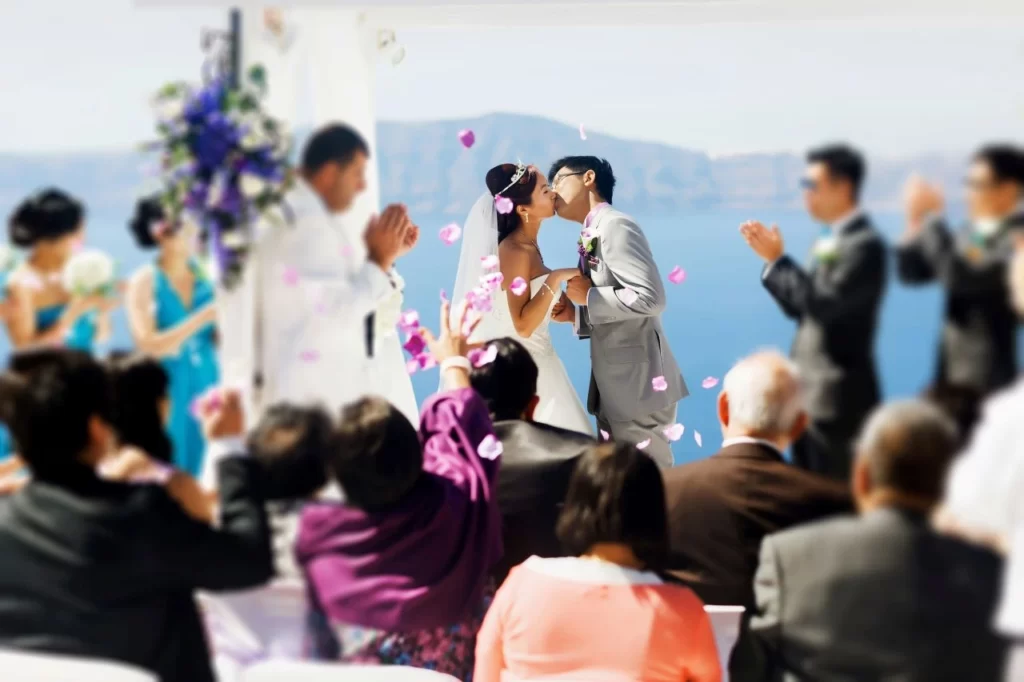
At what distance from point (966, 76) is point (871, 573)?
1229 mm

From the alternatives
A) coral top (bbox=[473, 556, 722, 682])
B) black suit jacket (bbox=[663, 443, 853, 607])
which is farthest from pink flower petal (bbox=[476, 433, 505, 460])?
black suit jacket (bbox=[663, 443, 853, 607])

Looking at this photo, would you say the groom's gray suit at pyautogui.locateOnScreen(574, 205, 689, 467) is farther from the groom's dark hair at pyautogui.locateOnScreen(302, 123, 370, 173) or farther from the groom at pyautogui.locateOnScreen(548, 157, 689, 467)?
the groom's dark hair at pyautogui.locateOnScreen(302, 123, 370, 173)

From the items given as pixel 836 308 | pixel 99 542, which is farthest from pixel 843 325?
pixel 99 542

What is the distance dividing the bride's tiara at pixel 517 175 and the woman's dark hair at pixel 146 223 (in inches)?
36.1

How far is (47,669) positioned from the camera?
2670mm

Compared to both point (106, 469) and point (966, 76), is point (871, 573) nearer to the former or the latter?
point (966, 76)

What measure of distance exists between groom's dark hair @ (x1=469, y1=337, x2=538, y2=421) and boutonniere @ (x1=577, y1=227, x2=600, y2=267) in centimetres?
31

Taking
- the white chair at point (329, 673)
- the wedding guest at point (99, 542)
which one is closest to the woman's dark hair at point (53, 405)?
the wedding guest at point (99, 542)

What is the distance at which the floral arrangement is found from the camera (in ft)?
8.81

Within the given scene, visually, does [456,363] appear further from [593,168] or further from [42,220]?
[42,220]

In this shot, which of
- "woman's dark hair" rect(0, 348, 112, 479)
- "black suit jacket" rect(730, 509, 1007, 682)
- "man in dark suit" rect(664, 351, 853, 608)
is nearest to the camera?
"black suit jacket" rect(730, 509, 1007, 682)

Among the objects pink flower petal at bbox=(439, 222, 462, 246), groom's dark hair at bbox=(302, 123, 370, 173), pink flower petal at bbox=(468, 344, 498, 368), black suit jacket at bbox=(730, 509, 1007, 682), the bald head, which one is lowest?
black suit jacket at bbox=(730, 509, 1007, 682)

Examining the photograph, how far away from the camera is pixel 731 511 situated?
2.61 m

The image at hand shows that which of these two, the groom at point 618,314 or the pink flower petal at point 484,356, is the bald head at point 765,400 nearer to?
the groom at point 618,314
